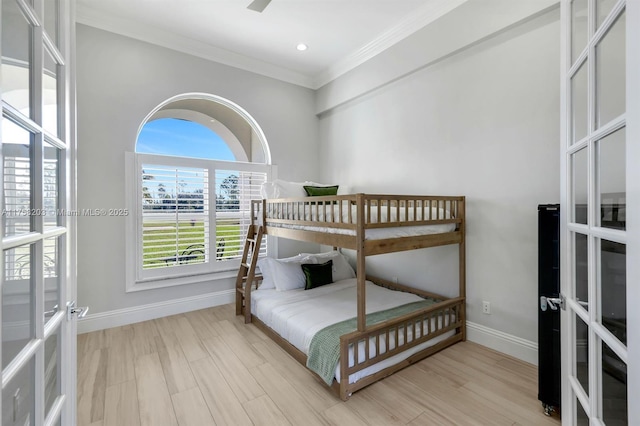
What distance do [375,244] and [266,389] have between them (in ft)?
3.86

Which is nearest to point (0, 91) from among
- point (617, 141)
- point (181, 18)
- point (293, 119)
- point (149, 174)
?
point (617, 141)

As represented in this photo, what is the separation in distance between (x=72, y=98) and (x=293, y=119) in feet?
9.93

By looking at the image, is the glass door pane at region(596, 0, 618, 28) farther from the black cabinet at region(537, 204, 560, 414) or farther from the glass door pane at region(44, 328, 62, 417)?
the glass door pane at region(44, 328, 62, 417)

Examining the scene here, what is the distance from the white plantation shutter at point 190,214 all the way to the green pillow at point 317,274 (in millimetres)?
981

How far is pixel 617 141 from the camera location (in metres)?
0.79

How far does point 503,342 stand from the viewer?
2262mm

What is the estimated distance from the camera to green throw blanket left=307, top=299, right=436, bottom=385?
181 cm

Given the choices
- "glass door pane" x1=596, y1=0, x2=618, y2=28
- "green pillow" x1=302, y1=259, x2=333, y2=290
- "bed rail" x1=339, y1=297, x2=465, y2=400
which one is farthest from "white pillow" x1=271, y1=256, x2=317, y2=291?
"glass door pane" x1=596, y1=0, x2=618, y2=28

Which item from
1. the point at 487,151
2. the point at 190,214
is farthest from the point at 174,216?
the point at 487,151

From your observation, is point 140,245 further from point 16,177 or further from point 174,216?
point 16,177

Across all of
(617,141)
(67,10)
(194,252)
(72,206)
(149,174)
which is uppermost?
(67,10)

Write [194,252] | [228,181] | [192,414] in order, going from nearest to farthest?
[192,414] → [194,252] → [228,181]

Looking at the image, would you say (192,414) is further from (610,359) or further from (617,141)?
(617,141)

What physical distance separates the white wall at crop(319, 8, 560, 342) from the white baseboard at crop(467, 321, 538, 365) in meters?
0.04
